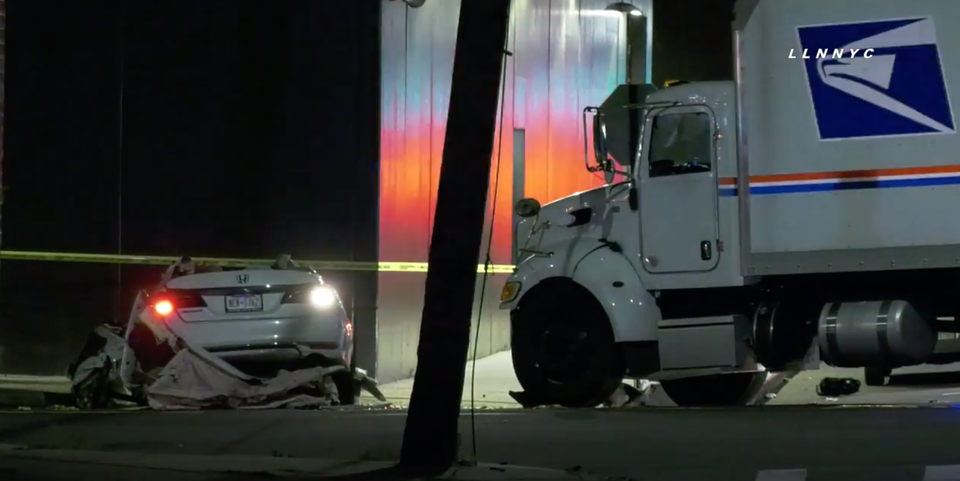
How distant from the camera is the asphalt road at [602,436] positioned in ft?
26.4

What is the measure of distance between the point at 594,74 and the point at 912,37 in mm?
12484

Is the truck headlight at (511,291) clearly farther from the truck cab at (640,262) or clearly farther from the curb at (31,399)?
the curb at (31,399)

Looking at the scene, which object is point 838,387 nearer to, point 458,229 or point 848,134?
point 848,134

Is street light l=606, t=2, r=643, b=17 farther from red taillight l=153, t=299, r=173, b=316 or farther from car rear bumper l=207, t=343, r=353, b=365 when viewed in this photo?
red taillight l=153, t=299, r=173, b=316

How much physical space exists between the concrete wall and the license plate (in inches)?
118

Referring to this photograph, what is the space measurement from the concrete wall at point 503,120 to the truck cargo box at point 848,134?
387 centimetres

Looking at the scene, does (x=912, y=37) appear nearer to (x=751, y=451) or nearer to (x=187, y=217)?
(x=751, y=451)

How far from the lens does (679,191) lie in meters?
10.6

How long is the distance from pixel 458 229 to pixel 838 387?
21.6 feet

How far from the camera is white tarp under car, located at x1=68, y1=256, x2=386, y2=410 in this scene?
10523 mm

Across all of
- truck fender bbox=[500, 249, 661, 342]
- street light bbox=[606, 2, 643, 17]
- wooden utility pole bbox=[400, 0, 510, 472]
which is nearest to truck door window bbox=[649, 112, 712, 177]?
truck fender bbox=[500, 249, 661, 342]

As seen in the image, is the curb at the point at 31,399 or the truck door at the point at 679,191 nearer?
the truck door at the point at 679,191

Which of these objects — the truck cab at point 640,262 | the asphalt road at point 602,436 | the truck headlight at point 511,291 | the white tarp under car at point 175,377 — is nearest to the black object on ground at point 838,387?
the asphalt road at point 602,436

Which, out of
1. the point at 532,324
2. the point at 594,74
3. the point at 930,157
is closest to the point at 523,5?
the point at 594,74
